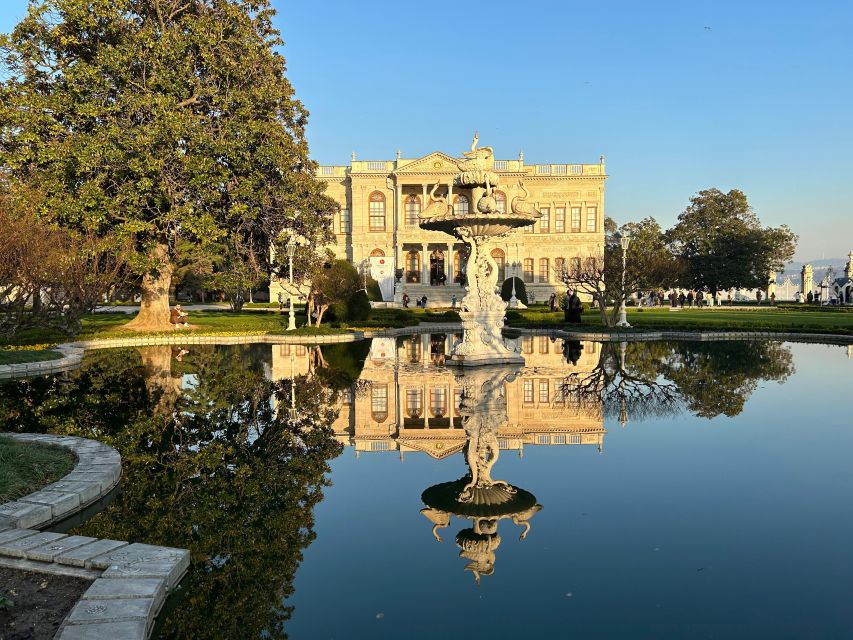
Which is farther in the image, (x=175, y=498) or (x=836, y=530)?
(x=175, y=498)

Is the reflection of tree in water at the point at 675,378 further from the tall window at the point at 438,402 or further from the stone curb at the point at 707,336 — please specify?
the stone curb at the point at 707,336

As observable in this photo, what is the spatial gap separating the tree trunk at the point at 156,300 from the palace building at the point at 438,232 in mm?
29629

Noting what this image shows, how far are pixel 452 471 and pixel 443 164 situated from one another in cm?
4847

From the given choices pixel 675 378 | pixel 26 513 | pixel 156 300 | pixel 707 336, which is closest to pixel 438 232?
pixel 156 300

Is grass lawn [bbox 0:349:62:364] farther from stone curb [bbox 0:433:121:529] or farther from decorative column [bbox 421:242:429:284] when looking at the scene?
decorative column [bbox 421:242:429:284]

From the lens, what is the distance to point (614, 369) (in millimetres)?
14648

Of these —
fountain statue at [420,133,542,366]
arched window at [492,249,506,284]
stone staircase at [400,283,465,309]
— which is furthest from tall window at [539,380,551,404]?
arched window at [492,249,506,284]

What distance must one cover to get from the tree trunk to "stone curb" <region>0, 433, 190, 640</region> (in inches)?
739

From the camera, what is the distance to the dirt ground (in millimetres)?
3400

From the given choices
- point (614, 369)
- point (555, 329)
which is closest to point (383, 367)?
point (614, 369)

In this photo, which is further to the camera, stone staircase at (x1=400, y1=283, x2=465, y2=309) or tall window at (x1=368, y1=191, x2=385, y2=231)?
tall window at (x1=368, y1=191, x2=385, y2=231)

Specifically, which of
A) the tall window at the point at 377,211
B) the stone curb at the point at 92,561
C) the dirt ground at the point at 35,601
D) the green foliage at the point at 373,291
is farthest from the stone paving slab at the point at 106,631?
the tall window at the point at 377,211

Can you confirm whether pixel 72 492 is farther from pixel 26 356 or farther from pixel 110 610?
pixel 26 356

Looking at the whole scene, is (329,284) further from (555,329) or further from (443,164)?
(443,164)
